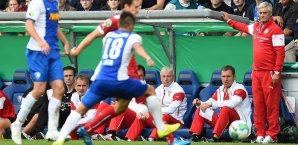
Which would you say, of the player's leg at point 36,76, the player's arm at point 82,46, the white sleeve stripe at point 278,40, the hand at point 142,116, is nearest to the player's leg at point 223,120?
the hand at point 142,116

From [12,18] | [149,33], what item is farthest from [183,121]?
[12,18]

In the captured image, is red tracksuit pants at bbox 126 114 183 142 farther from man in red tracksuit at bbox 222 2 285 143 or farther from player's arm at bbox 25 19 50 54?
player's arm at bbox 25 19 50 54

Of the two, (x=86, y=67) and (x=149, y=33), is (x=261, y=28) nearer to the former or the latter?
(x=149, y=33)

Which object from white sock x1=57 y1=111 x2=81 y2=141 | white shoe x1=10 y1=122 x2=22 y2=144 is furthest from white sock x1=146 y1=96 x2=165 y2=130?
white shoe x1=10 y1=122 x2=22 y2=144

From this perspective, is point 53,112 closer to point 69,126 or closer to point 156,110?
point 69,126

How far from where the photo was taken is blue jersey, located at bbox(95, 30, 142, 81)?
1273 cm

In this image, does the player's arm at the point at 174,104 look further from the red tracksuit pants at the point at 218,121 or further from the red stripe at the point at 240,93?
the red stripe at the point at 240,93

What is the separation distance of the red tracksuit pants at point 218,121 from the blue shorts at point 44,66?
3665mm

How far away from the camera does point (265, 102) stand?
673 inches

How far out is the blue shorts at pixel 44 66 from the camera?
14242mm

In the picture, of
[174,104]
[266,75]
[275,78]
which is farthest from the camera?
[174,104]

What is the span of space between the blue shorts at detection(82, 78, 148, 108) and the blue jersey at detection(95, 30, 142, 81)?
63 mm

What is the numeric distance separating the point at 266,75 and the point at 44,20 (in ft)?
14.1

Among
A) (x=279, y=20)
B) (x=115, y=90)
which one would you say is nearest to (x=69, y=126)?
(x=115, y=90)
